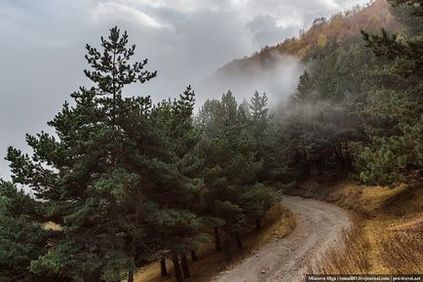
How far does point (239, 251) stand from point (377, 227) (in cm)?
1259

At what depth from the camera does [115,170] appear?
22.1 metres

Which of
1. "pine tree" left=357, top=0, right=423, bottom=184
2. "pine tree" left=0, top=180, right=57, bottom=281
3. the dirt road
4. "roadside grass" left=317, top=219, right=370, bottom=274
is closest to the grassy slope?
"roadside grass" left=317, top=219, right=370, bottom=274

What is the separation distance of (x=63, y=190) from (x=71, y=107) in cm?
477

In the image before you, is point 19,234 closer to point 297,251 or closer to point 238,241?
point 297,251

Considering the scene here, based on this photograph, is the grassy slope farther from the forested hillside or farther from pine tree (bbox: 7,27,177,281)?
pine tree (bbox: 7,27,177,281)

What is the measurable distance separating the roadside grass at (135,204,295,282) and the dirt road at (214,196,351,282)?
1.29 metres

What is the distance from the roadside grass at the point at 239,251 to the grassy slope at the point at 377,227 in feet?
21.0

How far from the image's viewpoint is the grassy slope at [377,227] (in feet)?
52.1

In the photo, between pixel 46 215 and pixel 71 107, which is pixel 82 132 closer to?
pixel 71 107

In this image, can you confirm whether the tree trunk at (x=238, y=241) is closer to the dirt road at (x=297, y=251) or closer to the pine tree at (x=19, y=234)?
the dirt road at (x=297, y=251)

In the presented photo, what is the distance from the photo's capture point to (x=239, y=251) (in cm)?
3741

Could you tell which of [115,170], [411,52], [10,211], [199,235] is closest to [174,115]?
[199,235]

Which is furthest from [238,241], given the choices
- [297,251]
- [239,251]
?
[297,251]

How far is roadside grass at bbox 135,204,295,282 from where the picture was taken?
3406 centimetres
